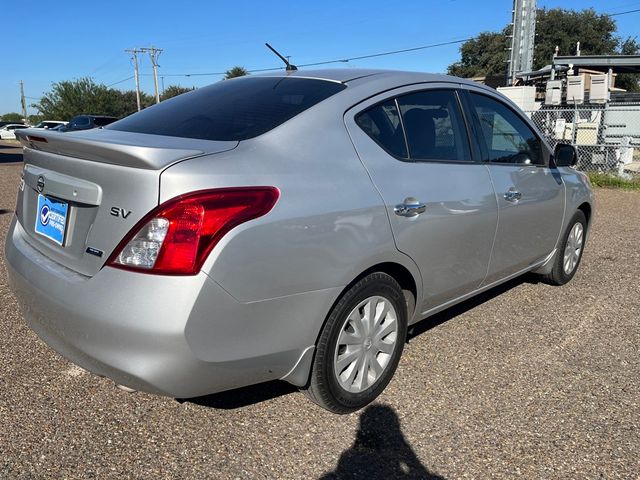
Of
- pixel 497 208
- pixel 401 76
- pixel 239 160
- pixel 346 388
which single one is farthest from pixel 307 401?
pixel 401 76

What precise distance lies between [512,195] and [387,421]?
66.6 inches

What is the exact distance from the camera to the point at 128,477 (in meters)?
2.25

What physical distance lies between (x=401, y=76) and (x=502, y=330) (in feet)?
6.21

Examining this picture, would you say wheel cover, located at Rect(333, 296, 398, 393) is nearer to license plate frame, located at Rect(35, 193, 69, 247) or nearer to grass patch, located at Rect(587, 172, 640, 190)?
license plate frame, located at Rect(35, 193, 69, 247)

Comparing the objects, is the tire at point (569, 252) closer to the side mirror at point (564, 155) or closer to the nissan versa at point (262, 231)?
the side mirror at point (564, 155)

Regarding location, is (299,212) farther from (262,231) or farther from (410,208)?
(410,208)

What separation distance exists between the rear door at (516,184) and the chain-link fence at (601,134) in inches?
406

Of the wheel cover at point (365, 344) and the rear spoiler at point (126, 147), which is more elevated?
the rear spoiler at point (126, 147)

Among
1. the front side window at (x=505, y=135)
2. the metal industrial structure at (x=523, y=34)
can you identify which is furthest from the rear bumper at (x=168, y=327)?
the metal industrial structure at (x=523, y=34)

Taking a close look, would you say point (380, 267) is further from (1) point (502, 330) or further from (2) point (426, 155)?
(1) point (502, 330)

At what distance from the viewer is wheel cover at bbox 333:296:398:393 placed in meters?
2.61

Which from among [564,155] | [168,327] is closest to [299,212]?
[168,327]

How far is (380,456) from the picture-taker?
2.43m

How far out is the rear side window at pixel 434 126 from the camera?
296 cm
